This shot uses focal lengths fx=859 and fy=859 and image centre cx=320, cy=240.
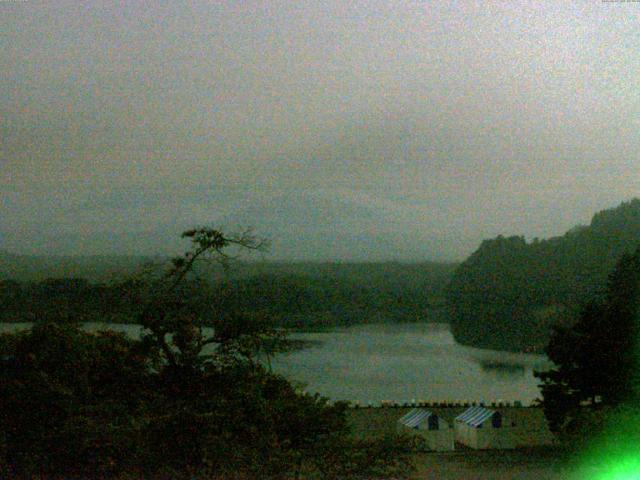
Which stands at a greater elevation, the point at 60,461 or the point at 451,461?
the point at 60,461

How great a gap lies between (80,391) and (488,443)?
6660mm

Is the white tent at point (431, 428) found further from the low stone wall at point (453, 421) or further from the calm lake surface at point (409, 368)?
the calm lake surface at point (409, 368)

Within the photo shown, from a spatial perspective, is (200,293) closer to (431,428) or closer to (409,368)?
(431,428)

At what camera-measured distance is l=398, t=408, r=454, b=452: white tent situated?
960cm

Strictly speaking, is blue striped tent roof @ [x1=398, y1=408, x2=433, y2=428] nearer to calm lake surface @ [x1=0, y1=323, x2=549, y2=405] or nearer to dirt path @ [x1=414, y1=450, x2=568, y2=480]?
calm lake surface @ [x1=0, y1=323, x2=549, y2=405]

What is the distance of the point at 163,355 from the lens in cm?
428

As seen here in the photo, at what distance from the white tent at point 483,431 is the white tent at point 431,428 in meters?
0.21

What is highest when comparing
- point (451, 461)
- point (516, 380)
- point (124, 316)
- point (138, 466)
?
point (124, 316)

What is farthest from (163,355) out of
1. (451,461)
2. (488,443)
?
(488,443)

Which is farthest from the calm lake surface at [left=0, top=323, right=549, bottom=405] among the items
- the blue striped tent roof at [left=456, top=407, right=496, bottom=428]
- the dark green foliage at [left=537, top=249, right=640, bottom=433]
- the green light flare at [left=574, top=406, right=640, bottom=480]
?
the green light flare at [left=574, top=406, right=640, bottom=480]

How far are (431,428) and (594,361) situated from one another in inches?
80.7

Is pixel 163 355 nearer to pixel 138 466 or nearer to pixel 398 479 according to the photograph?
pixel 138 466

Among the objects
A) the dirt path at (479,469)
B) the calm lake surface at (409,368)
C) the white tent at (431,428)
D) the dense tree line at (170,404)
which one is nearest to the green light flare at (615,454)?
the dirt path at (479,469)

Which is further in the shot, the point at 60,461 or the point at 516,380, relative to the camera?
the point at 516,380
